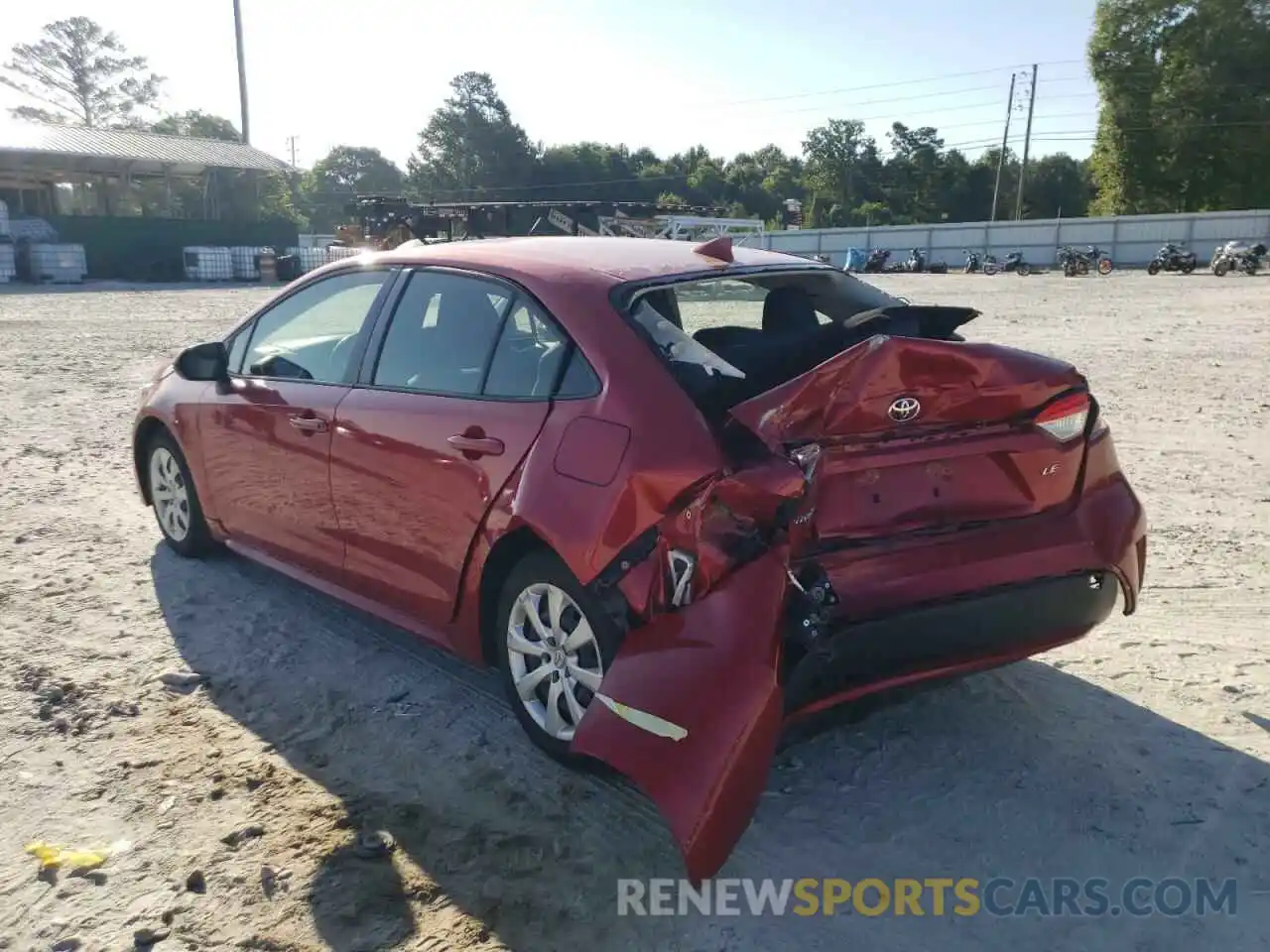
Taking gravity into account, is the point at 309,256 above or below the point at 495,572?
below

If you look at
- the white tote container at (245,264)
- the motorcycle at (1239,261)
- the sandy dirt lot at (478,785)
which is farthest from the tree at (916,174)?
the sandy dirt lot at (478,785)

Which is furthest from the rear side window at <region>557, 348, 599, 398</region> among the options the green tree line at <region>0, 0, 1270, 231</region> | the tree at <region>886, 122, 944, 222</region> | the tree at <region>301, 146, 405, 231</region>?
the tree at <region>301, 146, 405, 231</region>

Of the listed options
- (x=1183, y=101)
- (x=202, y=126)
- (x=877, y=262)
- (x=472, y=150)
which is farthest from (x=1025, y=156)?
(x=202, y=126)

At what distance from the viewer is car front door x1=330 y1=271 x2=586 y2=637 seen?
3.24 m

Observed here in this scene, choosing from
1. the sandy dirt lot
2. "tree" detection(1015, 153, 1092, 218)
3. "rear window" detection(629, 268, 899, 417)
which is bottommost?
the sandy dirt lot

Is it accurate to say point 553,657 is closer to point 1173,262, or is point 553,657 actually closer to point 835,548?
point 835,548

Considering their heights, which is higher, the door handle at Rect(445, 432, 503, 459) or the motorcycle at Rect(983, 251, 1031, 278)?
the door handle at Rect(445, 432, 503, 459)

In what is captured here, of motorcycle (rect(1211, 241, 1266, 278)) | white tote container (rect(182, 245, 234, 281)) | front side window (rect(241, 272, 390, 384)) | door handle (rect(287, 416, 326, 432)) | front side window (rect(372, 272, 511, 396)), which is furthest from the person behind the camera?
white tote container (rect(182, 245, 234, 281))

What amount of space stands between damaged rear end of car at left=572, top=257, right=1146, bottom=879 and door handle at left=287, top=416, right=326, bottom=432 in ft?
4.79

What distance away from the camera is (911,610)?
110 inches

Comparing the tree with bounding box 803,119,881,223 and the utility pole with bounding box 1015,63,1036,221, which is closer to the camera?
the utility pole with bounding box 1015,63,1036,221

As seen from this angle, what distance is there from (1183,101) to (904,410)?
209 feet

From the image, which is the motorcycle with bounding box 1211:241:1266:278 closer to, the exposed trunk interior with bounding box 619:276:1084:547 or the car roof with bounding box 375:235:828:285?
the car roof with bounding box 375:235:828:285

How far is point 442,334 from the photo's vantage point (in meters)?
3.69
